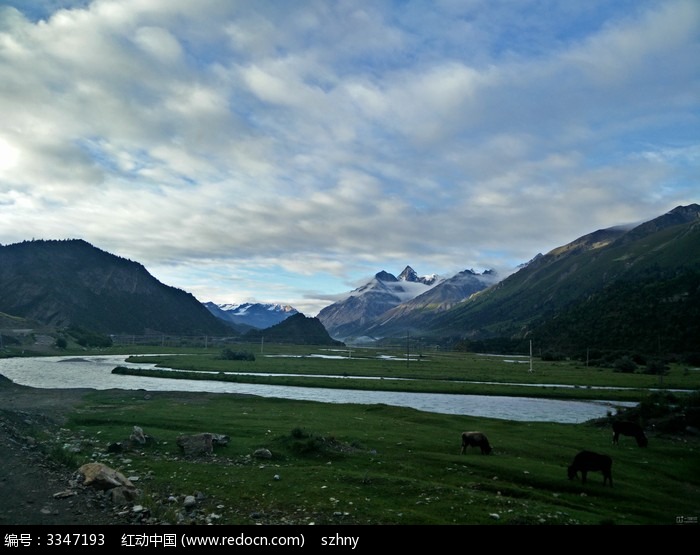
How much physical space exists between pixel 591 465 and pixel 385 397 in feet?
149

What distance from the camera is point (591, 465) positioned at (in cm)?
2330

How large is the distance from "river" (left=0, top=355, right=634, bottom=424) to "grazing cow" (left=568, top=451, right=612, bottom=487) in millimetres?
26008

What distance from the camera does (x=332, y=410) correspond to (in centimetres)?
4762

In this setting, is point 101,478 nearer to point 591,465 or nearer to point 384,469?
point 384,469

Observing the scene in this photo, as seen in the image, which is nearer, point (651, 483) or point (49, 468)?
point (49, 468)

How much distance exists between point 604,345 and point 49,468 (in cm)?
19393

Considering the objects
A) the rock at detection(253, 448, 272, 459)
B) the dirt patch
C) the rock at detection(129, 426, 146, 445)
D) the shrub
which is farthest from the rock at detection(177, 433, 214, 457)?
the shrub

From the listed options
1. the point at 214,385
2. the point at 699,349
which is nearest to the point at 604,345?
the point at 699,349

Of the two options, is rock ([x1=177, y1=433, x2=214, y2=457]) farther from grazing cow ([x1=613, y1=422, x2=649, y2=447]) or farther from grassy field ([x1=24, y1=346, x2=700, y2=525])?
grazing cow ([x1=613, y1=422, x2=649, y2=447])

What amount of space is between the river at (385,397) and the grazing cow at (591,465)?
1024 inches

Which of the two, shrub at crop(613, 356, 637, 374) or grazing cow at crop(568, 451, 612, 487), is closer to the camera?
grazing cow at crop(568, 451, 612, 487)

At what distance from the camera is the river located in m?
53.6

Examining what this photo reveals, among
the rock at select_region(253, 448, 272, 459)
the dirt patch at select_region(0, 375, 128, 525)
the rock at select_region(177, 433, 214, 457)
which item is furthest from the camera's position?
the rock at select_region(177, 433, 214, 457)
